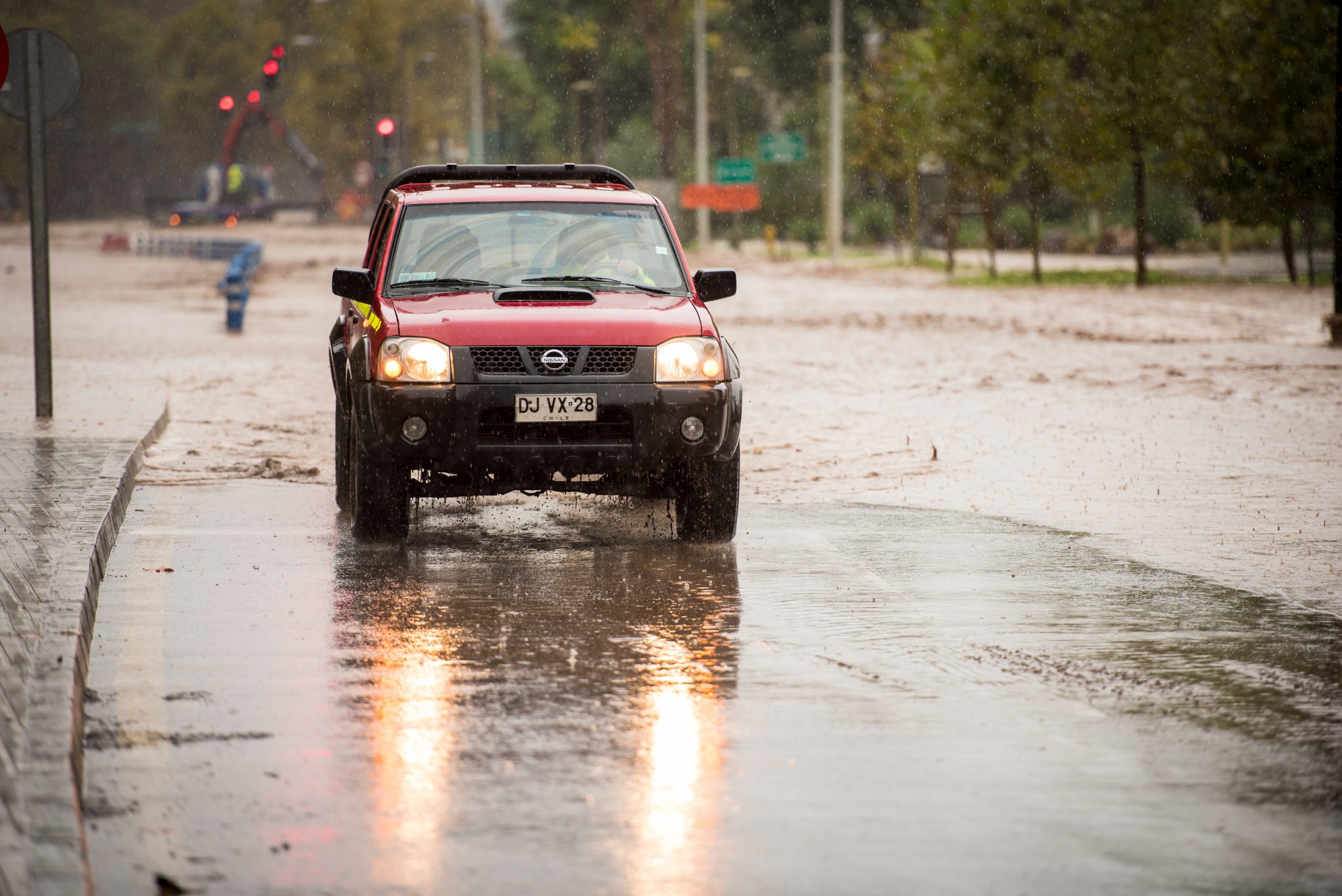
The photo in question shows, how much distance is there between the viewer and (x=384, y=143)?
3791 cm

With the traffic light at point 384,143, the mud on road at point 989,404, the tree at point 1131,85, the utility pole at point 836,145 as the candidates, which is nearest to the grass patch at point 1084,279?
the tree at point 1131,85

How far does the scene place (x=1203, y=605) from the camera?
7.88 meters

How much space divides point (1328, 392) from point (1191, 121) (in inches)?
736

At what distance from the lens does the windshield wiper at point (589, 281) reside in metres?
9.51

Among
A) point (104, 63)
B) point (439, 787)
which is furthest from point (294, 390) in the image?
point (104, 63)

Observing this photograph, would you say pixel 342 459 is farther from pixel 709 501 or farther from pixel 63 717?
pixel 63 717

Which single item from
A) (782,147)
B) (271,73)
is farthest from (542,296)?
(782,147)

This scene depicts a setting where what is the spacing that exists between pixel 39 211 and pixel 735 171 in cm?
4641

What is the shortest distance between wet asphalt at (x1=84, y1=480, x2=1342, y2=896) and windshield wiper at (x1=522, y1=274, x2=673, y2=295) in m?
1.30

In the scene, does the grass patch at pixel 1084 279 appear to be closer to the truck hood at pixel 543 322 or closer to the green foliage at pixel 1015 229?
the green foliage at pixel 1015 229

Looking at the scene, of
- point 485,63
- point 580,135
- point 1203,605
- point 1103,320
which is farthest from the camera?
point 485,63

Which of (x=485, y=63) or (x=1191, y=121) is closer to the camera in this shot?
(x=1191, y=121)

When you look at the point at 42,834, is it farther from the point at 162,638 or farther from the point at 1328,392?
the point at 1328,392

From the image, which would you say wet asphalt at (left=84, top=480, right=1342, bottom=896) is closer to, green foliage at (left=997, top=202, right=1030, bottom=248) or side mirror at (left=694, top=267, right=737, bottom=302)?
side mirror at (left=694, top=267, right=737, bottom=302)
